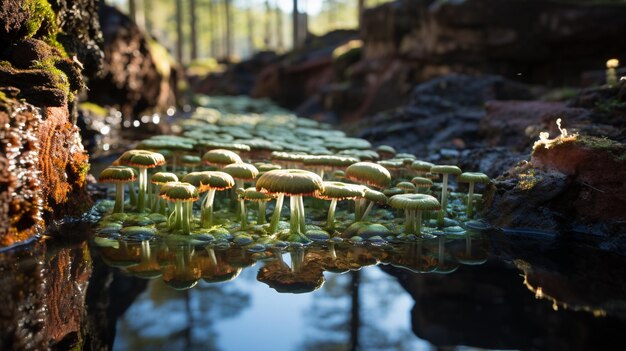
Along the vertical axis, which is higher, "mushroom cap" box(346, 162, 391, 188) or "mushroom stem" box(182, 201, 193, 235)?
"mushroom cap" box(346, 162, 391, 188)

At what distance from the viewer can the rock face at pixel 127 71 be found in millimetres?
15414

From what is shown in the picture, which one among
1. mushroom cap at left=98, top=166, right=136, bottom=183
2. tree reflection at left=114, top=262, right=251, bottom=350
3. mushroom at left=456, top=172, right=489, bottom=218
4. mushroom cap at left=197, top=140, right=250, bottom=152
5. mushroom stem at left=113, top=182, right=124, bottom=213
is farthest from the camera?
mushroom cap at left=197, top=140, right=250, bottom=152

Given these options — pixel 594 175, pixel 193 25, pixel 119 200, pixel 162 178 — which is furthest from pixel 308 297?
pixel 193 25

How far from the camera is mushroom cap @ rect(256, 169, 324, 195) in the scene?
5.37 meters

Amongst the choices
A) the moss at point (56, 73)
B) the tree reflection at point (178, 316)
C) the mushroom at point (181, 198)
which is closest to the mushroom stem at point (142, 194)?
the mushroom at point (181, 198)

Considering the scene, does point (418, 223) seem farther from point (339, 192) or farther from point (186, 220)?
point (186, 220)

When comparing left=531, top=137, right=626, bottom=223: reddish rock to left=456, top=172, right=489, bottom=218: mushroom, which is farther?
left=456, top=172, right=489, bottom=218: mushroom

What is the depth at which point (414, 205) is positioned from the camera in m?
5.83

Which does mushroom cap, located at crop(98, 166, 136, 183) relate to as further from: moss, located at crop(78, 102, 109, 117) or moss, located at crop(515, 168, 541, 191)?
moss, located at crop(78, 102, 109, 117)

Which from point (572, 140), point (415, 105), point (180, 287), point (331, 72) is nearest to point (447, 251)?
point (572, 140)

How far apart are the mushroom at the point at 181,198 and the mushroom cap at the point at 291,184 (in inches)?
32.3

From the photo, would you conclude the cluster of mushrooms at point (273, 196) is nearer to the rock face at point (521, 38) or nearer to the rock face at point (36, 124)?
the rock face at point (36, 124)

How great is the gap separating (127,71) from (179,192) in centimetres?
1244

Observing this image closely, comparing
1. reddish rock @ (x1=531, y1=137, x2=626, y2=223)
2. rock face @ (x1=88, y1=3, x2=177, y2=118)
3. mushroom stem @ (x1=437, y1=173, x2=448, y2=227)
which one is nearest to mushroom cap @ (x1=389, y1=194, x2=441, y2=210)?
mushroom stem @ (x1=437, y1=173, x2=448, y2=227)
